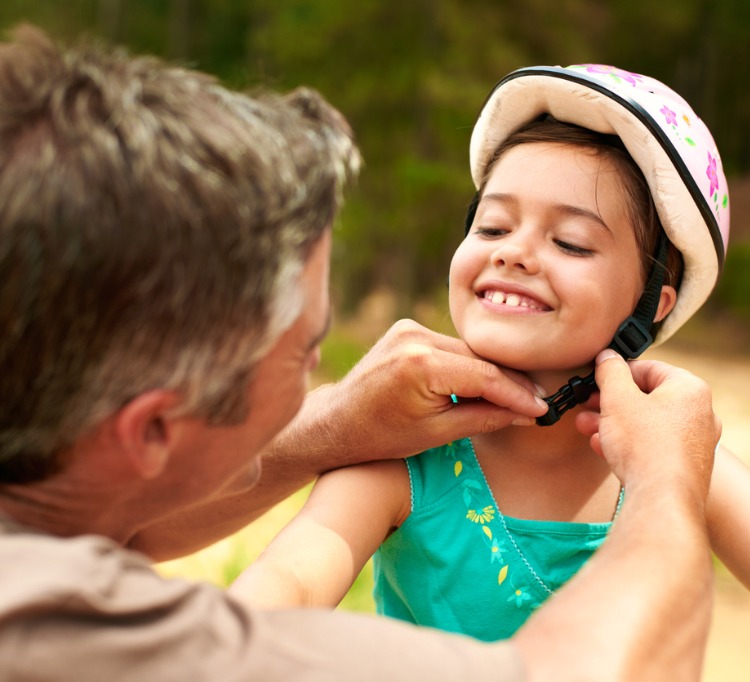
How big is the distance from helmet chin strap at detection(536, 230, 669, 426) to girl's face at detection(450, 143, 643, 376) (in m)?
0.04

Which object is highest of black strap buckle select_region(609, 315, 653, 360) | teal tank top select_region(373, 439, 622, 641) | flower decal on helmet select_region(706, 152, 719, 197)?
flower decal on helmet select_region(706, 152, 719, 197)

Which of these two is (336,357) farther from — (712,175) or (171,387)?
(171,387)

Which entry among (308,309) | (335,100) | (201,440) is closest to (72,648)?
(201,440)

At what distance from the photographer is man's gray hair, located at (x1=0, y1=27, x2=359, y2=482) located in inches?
53.9

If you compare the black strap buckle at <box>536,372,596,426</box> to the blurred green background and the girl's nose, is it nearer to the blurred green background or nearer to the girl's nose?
the girl's nose

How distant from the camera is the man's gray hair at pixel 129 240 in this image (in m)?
1.37

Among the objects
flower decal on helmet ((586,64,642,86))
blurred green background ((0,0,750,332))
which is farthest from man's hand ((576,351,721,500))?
blurred green background ((0,0,750,332))

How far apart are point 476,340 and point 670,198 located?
660 mm

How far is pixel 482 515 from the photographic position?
2.51 metres

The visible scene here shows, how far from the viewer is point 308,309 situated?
1.72m

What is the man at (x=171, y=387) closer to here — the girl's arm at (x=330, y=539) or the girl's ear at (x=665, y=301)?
the girl's arm at (x=330, y=539)

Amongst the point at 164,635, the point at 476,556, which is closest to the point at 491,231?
the point at 476,556

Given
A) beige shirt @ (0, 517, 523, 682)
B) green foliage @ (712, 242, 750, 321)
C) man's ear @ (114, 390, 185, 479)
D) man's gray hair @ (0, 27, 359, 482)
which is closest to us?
beige shirt @ (0, 517, 523, 682)

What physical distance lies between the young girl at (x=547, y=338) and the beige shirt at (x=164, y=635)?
0.92 meters
